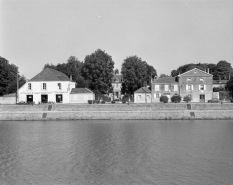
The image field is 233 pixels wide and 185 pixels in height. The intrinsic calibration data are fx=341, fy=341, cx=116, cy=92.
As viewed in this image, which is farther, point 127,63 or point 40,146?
point 127,63

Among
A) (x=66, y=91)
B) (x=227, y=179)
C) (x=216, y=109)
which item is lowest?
(x=227, y=179)

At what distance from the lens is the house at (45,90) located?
217 ft

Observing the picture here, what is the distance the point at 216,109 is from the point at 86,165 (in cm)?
3421

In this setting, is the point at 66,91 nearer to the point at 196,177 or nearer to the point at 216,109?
the point at 216,109

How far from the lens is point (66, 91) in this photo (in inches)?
2628

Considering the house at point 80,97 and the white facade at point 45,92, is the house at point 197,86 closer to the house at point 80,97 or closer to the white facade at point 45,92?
the house at point 80,97

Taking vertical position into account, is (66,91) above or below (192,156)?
above

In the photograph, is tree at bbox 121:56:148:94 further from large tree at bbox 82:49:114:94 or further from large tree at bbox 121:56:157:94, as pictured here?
large tree at bbox 82:49:114:94

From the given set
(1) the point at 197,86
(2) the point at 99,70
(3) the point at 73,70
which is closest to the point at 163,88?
(1) the point at 197,86

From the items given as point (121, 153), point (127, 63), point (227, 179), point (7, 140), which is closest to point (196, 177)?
point (227, 179)

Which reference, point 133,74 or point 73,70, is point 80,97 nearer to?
point 133,74

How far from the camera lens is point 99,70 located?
77.2 metres

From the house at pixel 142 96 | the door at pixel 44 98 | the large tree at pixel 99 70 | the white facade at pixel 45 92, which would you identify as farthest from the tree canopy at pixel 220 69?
the door at pixel 44 98

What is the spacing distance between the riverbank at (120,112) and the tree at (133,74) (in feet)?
104
